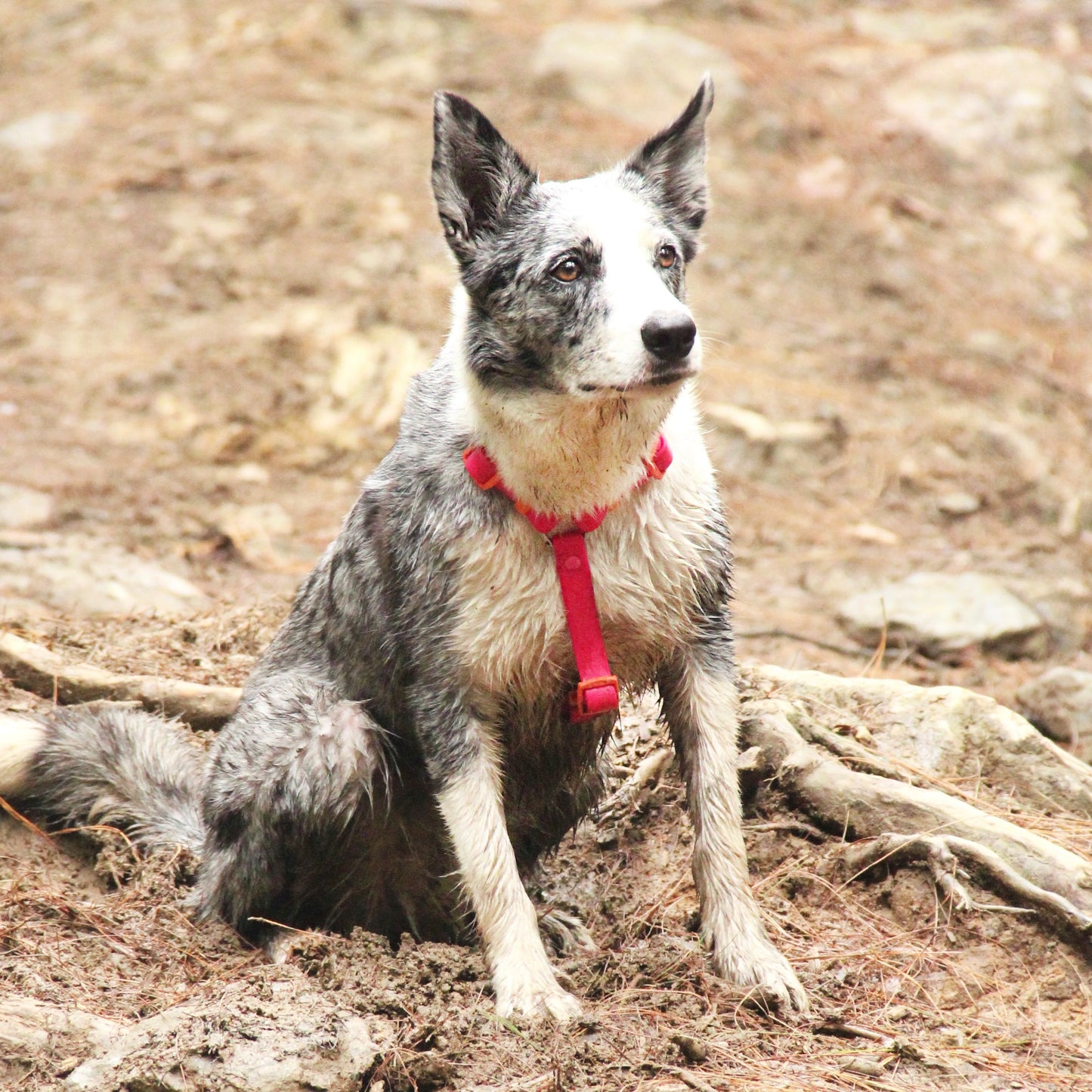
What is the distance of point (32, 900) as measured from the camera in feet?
13.6

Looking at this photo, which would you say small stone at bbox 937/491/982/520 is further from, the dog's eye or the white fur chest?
the dog's eye

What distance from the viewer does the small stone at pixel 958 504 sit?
8.59 metres

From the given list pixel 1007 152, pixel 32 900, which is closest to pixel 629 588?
pixel 32 900

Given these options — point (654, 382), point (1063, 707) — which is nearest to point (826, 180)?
point (1063, 707)

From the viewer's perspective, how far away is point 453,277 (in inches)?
379

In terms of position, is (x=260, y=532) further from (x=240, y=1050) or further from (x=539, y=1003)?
(x=240, y=1050)

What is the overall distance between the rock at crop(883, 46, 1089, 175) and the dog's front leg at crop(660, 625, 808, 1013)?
8.54 m

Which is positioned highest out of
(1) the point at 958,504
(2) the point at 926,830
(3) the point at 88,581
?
(2) the point at 926,830

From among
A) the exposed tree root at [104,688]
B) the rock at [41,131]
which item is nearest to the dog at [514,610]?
the exposed tree root at [104,688]

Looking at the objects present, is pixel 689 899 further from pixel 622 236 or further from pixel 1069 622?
pixel 1069 622

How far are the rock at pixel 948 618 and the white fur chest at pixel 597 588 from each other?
307 centimetres

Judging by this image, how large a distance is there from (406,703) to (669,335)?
1536 mm

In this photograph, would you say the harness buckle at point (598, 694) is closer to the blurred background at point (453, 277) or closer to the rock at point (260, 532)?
the blurred background at point (453, 277)

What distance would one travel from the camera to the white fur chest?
3.91 meters
